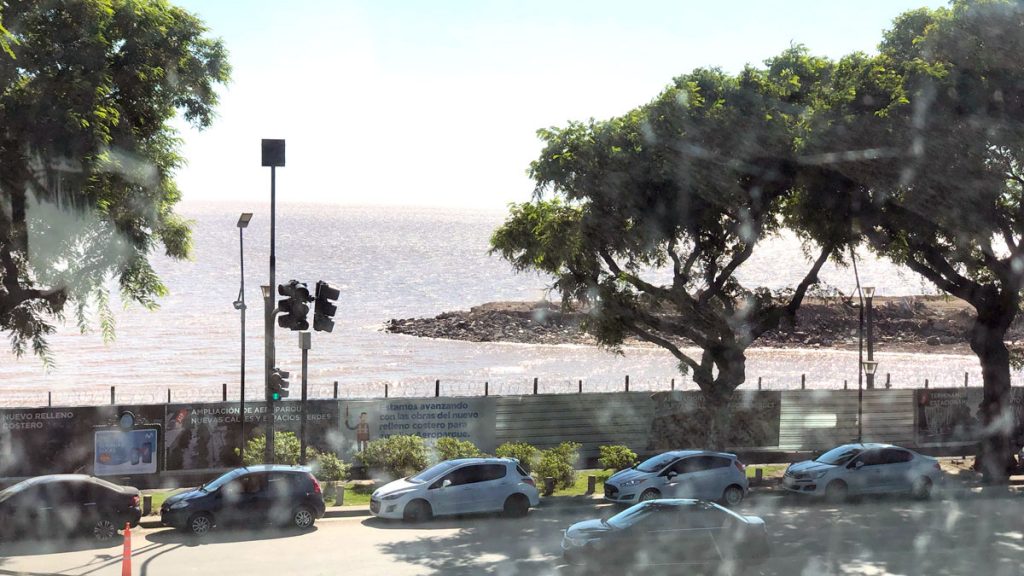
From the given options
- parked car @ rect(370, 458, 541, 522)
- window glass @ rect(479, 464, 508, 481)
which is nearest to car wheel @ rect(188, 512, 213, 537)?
parked car @ rect(370, 458, 541, 522)

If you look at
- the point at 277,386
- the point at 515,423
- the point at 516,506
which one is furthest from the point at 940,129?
the point at 277,386

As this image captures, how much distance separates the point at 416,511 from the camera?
22656 millimetres

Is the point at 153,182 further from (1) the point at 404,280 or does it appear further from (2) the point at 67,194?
(1) the point at 404,280

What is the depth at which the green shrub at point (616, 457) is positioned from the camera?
28984 mm

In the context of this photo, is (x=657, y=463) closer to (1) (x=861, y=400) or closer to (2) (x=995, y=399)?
(1) (x=861, y=400)

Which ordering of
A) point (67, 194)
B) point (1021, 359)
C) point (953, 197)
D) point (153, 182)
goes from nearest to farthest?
1. point (67, 194)
2. point (153, 182)
3. point (953, 197)
4. point (1021, 359)

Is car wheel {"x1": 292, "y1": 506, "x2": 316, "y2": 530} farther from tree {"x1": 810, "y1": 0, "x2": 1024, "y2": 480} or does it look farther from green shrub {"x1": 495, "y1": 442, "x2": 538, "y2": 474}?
tree {"x1": 810, "y1": 0, "x2": 1024, "y2": 480}

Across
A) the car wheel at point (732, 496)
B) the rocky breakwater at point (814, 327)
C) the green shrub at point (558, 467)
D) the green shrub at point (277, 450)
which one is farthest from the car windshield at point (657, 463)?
the rocky breakwater at point (814, 327)

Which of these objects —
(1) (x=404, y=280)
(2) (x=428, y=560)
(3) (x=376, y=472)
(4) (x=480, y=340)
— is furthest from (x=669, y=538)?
(1) (x=404, y=280)

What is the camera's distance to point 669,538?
685 inches

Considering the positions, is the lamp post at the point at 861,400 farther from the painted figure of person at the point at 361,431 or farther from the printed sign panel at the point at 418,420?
the painted figure of person at the point at 361,431

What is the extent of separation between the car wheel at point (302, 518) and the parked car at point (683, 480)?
295 inches

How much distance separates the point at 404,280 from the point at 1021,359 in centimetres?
16409

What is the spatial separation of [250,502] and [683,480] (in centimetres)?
1025
